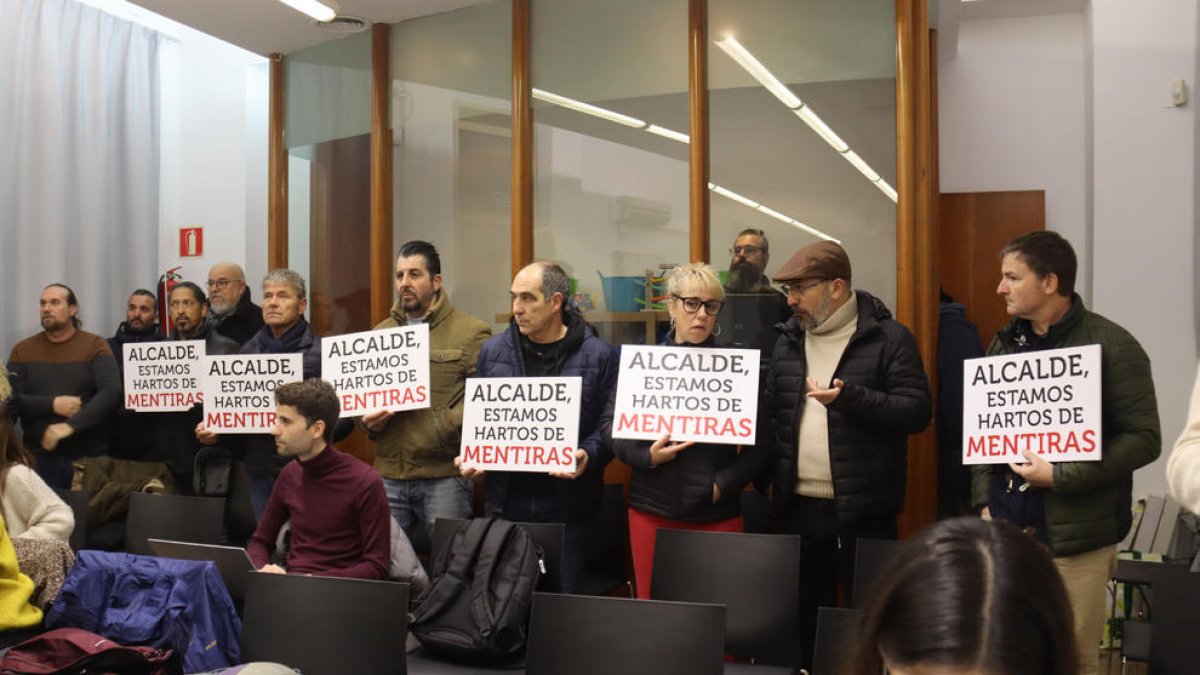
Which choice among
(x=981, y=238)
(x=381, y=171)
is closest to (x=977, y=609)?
(x=381, y=171)

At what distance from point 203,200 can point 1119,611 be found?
660 centimetres

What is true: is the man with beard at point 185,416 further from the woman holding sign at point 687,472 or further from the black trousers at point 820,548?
the black trousers at point 820,548

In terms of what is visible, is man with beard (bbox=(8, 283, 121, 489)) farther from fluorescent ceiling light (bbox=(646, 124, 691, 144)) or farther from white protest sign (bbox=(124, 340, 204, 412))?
fluorescent ceiling light (bbox=(646, 124, 691, 144))

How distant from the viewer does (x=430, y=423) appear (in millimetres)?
4223

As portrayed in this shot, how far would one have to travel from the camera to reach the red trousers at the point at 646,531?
3.62 metres

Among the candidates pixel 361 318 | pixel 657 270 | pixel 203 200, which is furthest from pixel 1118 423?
pixel 203 200

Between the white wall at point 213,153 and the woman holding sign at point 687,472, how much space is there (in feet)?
15.3

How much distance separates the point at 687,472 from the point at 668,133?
1956mm

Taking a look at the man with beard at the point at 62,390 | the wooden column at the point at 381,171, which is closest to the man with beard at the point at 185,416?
the man with beard at the point at 62,390

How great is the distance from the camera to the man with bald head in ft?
17.7

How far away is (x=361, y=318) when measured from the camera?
19.7 feet

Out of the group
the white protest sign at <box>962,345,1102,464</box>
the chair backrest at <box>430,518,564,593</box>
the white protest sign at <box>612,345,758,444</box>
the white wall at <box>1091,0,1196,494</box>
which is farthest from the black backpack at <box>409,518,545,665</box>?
the white wall at <box>1091,0,1196,494</box>

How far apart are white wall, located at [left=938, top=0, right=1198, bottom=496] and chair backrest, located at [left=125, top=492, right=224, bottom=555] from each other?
18.3 feet

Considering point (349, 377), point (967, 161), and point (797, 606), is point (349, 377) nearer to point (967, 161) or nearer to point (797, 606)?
point (797, 606)
